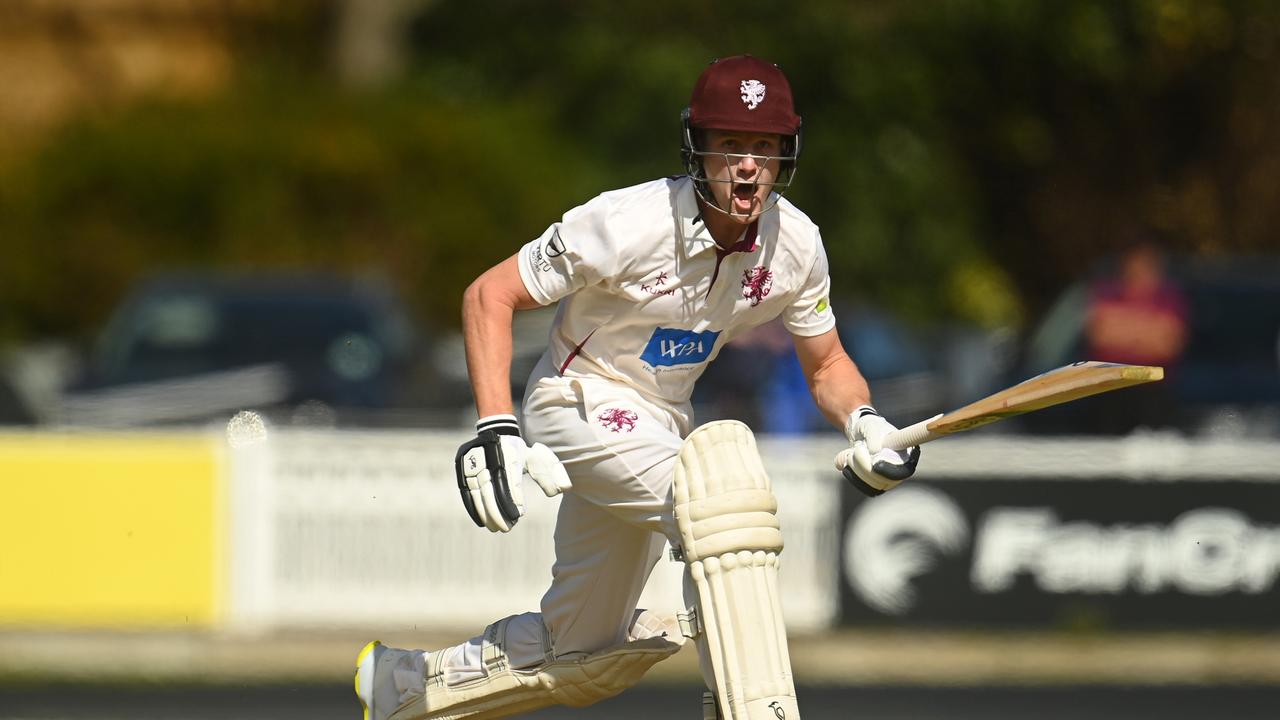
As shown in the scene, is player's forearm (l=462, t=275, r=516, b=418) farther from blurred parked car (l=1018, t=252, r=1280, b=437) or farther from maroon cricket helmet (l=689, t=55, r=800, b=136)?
blurred parked car (l=1018, t=252, r=1280, b=437)

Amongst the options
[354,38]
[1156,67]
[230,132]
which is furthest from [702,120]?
[354,38]

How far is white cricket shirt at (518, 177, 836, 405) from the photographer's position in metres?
4.33

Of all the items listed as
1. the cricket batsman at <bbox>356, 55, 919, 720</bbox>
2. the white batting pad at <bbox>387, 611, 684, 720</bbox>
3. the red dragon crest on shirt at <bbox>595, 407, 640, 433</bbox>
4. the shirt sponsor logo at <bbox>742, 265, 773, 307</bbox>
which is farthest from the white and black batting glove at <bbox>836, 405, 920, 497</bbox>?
the white batting pad at <bbox>387, 611, 684, 720</bbox>

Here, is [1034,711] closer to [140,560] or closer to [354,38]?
[140,560]

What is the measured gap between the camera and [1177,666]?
27.6 ft

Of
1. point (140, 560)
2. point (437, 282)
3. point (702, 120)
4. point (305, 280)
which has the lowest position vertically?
point (702, 120)

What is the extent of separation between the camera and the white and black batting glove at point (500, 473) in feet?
13.4

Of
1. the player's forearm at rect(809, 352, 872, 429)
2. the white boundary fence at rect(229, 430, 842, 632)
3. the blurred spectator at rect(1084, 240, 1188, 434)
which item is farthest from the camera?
the blurred spectator at rect(1084, 240, 1188, 434)

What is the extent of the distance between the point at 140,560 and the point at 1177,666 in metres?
4.47

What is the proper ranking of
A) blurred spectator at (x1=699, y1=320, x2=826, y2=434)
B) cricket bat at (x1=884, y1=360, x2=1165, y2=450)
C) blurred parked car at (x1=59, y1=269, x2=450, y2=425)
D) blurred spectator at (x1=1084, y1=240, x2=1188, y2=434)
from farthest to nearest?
blurred parked car at (x1=59, y1=269, x2=450, y2=425)
blurred spectator at (x1=699, y1=320, x2=826, y2=434)
blurred spectator at (x1=1084, y1=240, x2=1188, y2=434)
cricket bat at (x1=884, y1=360, x2=1165, y2=450)

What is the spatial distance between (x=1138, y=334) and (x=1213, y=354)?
56cm

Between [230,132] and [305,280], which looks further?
[230,132]

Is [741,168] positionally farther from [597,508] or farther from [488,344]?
[597,508]

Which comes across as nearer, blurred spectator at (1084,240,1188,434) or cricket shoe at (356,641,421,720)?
cricket shoe at (356,641,421,720)
